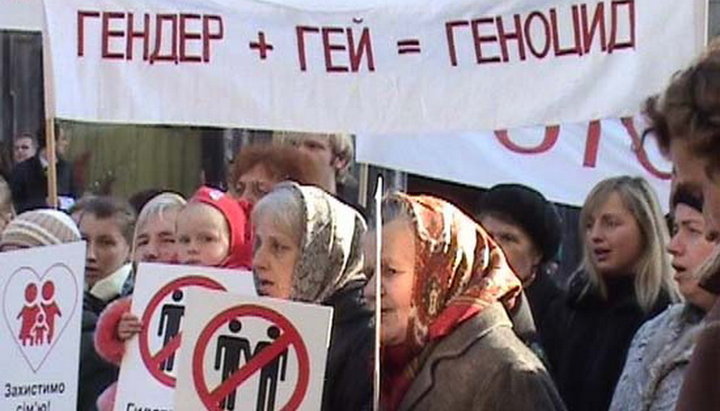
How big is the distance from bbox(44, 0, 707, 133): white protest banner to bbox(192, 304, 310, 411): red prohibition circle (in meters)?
1.20

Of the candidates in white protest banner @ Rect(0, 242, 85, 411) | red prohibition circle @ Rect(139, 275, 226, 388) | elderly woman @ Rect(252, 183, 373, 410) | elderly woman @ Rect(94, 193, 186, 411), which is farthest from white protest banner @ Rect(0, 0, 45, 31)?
elderly woman @ Rect(252, 183, 373, 410)

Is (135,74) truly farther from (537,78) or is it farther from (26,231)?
(537,78)

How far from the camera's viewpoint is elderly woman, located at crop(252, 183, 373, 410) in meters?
4.41

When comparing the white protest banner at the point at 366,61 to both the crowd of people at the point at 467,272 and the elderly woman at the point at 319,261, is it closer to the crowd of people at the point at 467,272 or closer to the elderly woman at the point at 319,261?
the crowd of people at the point at 467,272

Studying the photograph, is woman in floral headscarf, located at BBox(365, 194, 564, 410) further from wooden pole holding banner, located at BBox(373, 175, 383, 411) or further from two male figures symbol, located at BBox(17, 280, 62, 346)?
two male figures symbol, located at BBox(17, 280, 62, 346)

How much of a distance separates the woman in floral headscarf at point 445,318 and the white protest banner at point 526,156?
2.22 meters

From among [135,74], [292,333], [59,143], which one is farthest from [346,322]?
[59,143]

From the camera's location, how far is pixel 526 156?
20.9 ft

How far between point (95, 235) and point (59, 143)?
18.4 ft

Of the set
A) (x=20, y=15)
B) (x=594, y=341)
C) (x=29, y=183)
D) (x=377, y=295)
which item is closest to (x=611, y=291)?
(x=594, y=341)

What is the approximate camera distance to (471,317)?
3955 mm

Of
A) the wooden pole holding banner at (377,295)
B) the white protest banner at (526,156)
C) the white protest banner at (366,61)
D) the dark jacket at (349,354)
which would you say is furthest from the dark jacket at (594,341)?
the wooden pole holding banner at (377,295)

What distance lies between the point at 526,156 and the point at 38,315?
187 cm

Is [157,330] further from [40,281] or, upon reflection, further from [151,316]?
[40,281]
